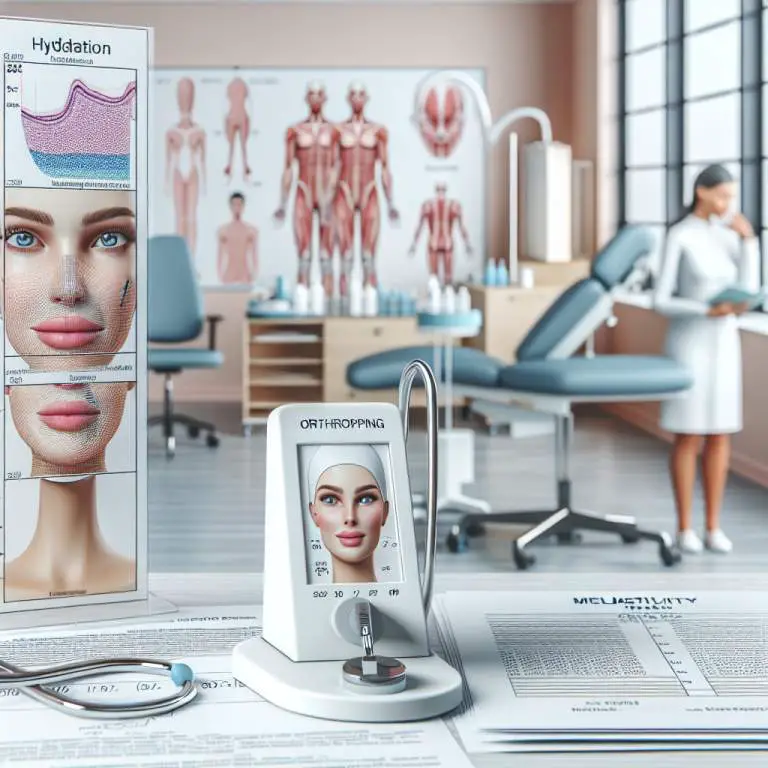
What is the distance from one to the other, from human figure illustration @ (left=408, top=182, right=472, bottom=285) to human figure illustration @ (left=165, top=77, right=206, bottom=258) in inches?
61.9

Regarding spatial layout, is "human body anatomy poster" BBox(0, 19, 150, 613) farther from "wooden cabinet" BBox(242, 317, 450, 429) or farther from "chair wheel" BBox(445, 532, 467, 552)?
"wooden cabinet" BBox(242, 317, 450, 429)

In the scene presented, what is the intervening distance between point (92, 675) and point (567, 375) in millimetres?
3254

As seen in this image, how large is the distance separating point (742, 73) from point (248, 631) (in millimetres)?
6073

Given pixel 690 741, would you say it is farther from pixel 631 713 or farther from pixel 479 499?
pixel 479 499

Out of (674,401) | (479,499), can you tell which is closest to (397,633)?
(674,401)

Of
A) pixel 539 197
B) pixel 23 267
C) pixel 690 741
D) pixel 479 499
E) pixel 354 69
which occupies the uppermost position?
pixel 354 69

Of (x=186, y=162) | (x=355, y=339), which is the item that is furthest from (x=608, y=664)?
(x=186, y=162)

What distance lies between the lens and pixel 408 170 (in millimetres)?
8945

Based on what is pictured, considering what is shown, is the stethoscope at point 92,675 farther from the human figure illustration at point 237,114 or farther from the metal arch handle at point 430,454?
the human figure illustration at point 237,114

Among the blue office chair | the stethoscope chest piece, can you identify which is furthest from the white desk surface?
the blue office chair

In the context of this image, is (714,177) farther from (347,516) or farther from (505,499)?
(347,516)

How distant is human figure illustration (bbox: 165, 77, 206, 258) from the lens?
8758 millimetres

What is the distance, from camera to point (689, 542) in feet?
15.0

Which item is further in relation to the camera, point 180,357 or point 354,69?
point 354,69
